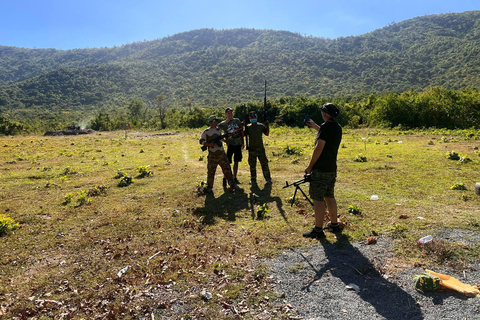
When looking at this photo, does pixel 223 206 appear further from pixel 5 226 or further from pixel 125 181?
pixel 5 226

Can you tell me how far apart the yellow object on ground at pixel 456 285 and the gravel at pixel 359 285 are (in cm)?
7

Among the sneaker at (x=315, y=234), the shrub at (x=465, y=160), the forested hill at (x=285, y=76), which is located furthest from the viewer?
the forested hill at (x=285, y=76)

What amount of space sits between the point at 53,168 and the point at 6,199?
19.2ft

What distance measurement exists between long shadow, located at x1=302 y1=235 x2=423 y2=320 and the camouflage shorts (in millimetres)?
1013

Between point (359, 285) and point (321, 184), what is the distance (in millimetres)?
1864

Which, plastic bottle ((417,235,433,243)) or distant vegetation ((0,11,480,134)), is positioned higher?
distant vegetation ((0,11,480,134))

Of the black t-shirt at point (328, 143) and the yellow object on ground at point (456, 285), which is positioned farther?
the black t-shirt at point (328, 143)

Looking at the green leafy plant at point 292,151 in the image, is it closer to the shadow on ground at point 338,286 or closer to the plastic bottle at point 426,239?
the shadow on ground at point 338,286

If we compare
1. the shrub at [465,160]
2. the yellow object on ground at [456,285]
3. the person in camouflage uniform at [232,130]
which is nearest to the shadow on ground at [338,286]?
the yellow object on ground at [456,285]

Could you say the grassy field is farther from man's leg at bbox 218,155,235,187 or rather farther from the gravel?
man's leg at bbox 218,155,235,187

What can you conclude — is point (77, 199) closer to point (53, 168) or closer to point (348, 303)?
point (53, 168)

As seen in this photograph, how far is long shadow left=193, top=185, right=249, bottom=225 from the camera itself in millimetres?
7793

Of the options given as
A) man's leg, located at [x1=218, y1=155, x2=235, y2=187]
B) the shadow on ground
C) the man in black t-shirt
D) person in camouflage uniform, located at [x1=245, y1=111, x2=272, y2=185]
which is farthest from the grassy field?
person in camouflage uniform, located at [x1=245, y1=111, x2=272, y2=185]

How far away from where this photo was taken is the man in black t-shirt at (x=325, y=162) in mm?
5305
